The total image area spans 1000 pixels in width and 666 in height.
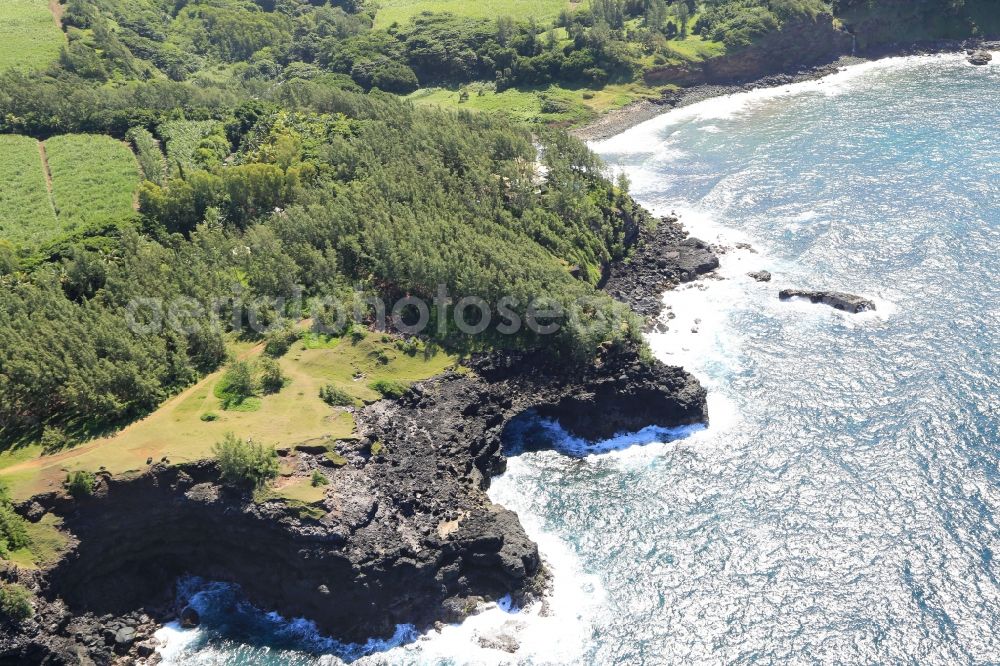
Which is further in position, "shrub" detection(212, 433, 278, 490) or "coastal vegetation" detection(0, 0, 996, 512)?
"coastal vegetation" detection(0, 0, 996, 512)

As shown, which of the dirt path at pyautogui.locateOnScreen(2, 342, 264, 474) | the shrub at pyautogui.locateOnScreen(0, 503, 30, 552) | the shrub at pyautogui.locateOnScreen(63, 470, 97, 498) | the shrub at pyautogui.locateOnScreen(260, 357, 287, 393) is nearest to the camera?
the shrub at pyautogui.locateOnScreen(0, 503, 30, 552)

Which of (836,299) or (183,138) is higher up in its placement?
(183,138)

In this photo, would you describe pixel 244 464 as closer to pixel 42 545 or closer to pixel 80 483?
pixel 80 483

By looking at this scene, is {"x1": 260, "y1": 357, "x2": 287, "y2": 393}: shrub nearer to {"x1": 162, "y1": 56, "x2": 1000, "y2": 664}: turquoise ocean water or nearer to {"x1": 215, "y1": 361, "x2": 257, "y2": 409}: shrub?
{"x1": 215, "y1": 361, "x2": 257, "y2": 409}: shrub

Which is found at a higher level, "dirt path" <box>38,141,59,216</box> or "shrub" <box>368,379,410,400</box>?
"dirt path" <box>38,141,59,216</box>

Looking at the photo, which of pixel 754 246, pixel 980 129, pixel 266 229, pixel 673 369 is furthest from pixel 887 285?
pixel 266 229

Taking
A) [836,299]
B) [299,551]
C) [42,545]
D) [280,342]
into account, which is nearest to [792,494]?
[836,299]

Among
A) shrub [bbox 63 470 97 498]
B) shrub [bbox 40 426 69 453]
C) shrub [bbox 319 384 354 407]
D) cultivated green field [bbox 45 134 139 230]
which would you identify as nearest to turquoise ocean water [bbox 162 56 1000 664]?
shrub [bbox 63 470 97 498]
